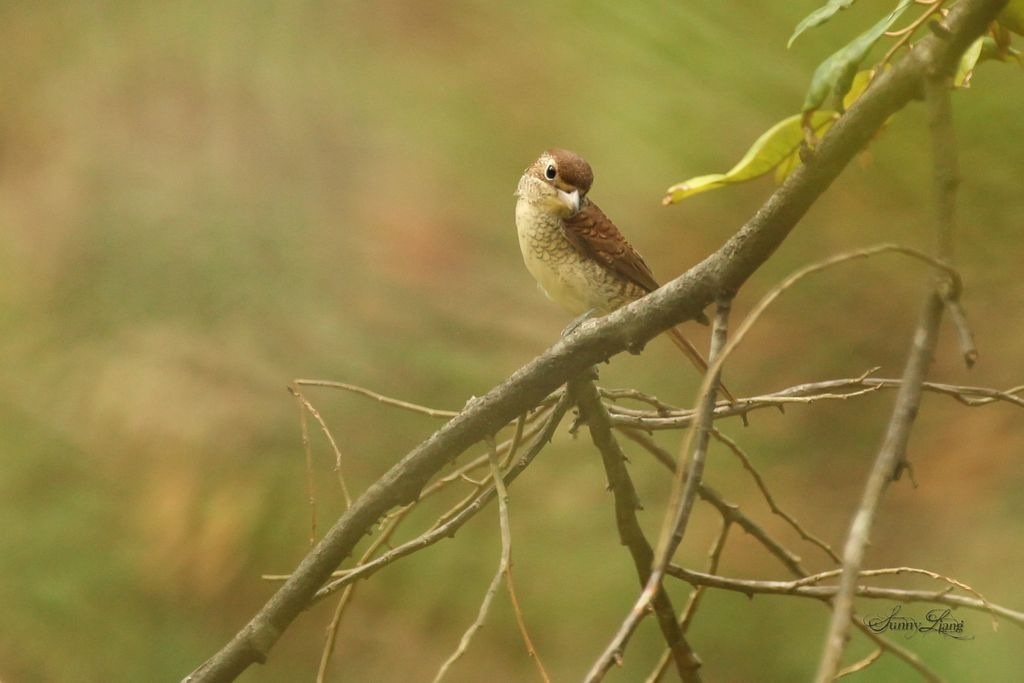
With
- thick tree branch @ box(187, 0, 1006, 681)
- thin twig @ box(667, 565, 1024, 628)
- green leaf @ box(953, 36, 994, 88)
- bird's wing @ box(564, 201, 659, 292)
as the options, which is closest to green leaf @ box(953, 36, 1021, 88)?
green leaf @ box(953, 36, 994, 88)

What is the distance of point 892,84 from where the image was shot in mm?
405

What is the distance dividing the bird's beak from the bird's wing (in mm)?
22

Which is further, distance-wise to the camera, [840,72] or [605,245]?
[605,245]

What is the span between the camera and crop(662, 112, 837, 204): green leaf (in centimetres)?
56

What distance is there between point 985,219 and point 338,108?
1008mm

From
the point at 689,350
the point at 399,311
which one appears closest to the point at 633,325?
the point at 689,350

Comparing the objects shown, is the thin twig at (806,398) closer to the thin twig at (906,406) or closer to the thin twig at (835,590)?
the thin twig at (835,590)

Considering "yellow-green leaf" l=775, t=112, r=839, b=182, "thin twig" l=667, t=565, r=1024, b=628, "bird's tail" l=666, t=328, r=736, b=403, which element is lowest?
"thin twig" l=667, t=565, r=1024, b=628

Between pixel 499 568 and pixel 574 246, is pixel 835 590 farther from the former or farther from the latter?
pixel 574 246

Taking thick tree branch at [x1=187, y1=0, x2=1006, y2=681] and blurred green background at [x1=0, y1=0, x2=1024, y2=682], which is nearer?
thick tree branch at [x1=187, y1=0, x2=1006, y2=681]

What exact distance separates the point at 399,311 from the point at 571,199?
0.94 ft

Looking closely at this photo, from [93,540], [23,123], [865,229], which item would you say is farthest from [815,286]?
[23,123]

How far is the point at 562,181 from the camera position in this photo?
3.23 ft

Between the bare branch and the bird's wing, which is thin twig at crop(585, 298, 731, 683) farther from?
the bird's wing
